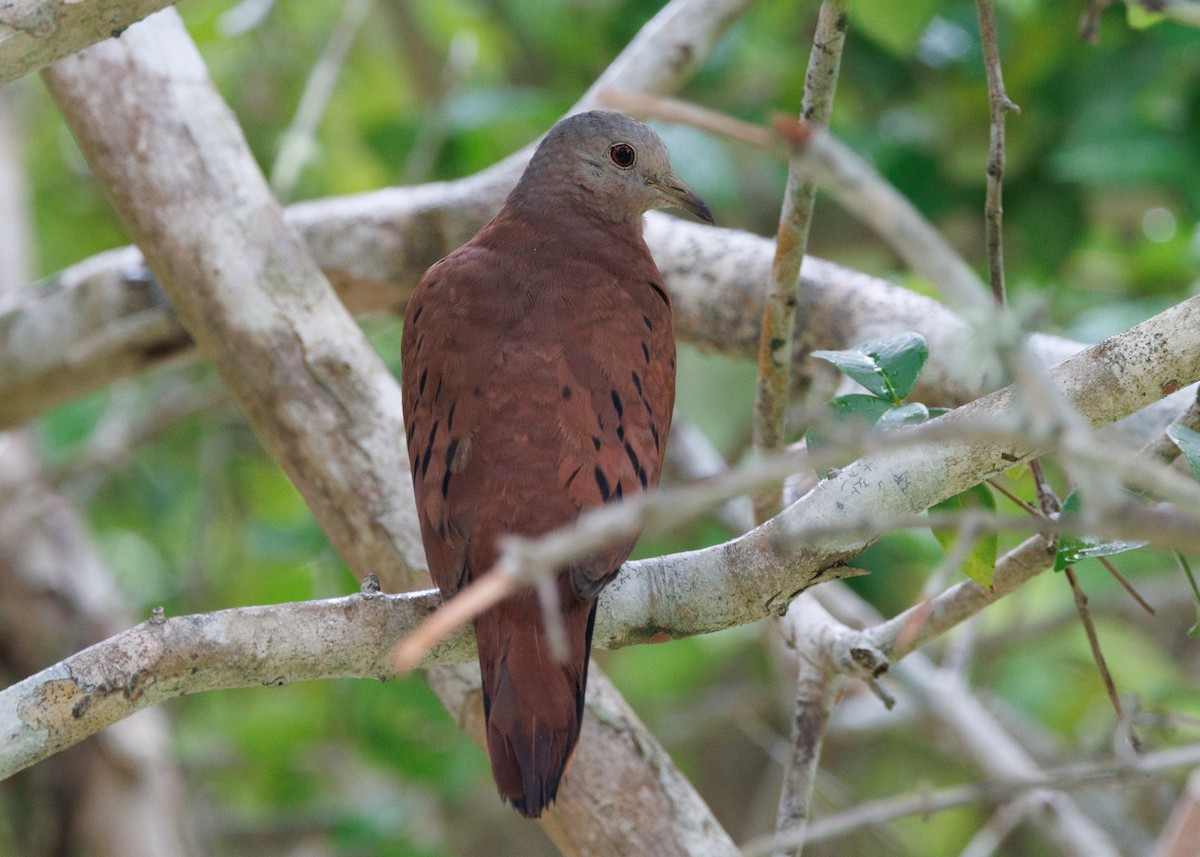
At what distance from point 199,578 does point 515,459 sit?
2.53 meters

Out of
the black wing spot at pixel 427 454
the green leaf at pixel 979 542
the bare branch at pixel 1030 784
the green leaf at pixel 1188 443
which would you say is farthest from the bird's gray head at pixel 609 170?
the bare branch at pixel 1030 784

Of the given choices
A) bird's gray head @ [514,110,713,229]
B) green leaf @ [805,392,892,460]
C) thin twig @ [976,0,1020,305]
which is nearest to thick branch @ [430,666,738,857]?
green leaf @ [805,392,892,460]

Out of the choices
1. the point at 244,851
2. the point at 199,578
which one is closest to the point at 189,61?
the point at 199,578

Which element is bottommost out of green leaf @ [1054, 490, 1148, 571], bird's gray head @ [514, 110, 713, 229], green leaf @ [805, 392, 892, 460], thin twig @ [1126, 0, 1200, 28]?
green leaf @ [1054, 490, 1148, 571]

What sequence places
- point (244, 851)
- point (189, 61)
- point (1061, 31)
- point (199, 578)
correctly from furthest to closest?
1. point (244, 851)
2. point (199, 578)
3. point (1061, 31)
4. point (189, 61)

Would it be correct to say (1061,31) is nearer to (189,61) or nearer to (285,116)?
(189,61)

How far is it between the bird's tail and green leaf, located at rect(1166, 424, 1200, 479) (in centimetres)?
86

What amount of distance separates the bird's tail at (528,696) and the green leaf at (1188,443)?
2.82 feet

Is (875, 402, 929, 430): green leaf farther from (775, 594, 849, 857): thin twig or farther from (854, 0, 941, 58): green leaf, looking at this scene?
(854, 0, 941, 58): green leaf

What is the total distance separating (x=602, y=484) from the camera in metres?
2.09

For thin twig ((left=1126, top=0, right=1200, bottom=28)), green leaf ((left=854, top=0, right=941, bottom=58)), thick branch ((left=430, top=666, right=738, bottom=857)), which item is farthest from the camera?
green leaf ((left=854, top=0, right=941, bottom=58))

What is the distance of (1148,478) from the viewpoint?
0.93m

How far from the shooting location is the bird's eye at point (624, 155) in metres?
2.83

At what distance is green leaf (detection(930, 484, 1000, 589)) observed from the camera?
1.91 metres
